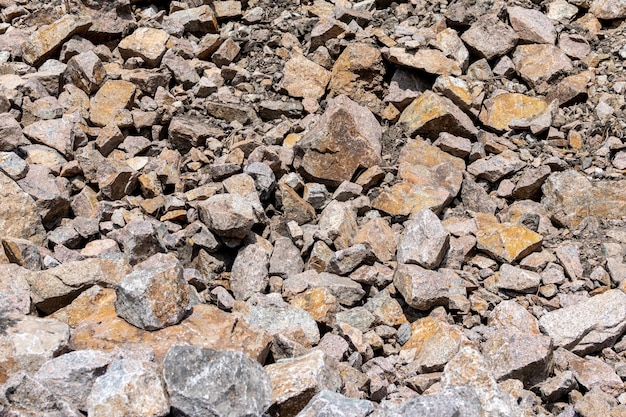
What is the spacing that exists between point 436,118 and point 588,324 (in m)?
3.30

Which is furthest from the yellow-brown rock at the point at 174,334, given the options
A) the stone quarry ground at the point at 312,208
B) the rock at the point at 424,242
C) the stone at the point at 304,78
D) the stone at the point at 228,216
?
the stone at the point at 304,78

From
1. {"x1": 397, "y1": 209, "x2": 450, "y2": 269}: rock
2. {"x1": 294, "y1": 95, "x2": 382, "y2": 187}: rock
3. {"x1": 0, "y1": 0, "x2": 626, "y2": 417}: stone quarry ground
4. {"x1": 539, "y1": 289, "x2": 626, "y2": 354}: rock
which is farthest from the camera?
{"x1": 294, "y1": 95, "x2": 382, "y2": 187}: rock

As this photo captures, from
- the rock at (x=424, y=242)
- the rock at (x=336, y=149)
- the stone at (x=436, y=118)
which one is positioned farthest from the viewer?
the stone at (x=436, y=118)

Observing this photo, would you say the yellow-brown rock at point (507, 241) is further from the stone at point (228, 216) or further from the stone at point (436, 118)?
the stone at point (228, 216)

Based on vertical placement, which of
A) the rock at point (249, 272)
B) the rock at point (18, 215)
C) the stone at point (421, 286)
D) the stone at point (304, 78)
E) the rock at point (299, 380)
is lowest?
the rock at point (249, 272)

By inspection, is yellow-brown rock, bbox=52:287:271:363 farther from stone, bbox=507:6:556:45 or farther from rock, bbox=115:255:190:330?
stone, bbox=507:6:556:45

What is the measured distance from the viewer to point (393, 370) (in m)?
5.54

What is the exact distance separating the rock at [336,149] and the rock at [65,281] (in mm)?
2823

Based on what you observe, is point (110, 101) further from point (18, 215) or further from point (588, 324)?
point (588, 324)

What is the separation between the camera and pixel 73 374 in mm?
4238

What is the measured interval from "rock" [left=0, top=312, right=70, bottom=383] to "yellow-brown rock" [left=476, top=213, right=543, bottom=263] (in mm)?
4174

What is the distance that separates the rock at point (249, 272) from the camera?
6.58m

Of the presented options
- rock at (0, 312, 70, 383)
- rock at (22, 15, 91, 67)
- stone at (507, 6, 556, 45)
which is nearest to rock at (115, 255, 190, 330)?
rock at (0, 312, 70, 383)

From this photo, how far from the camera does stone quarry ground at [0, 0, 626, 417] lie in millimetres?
4746
